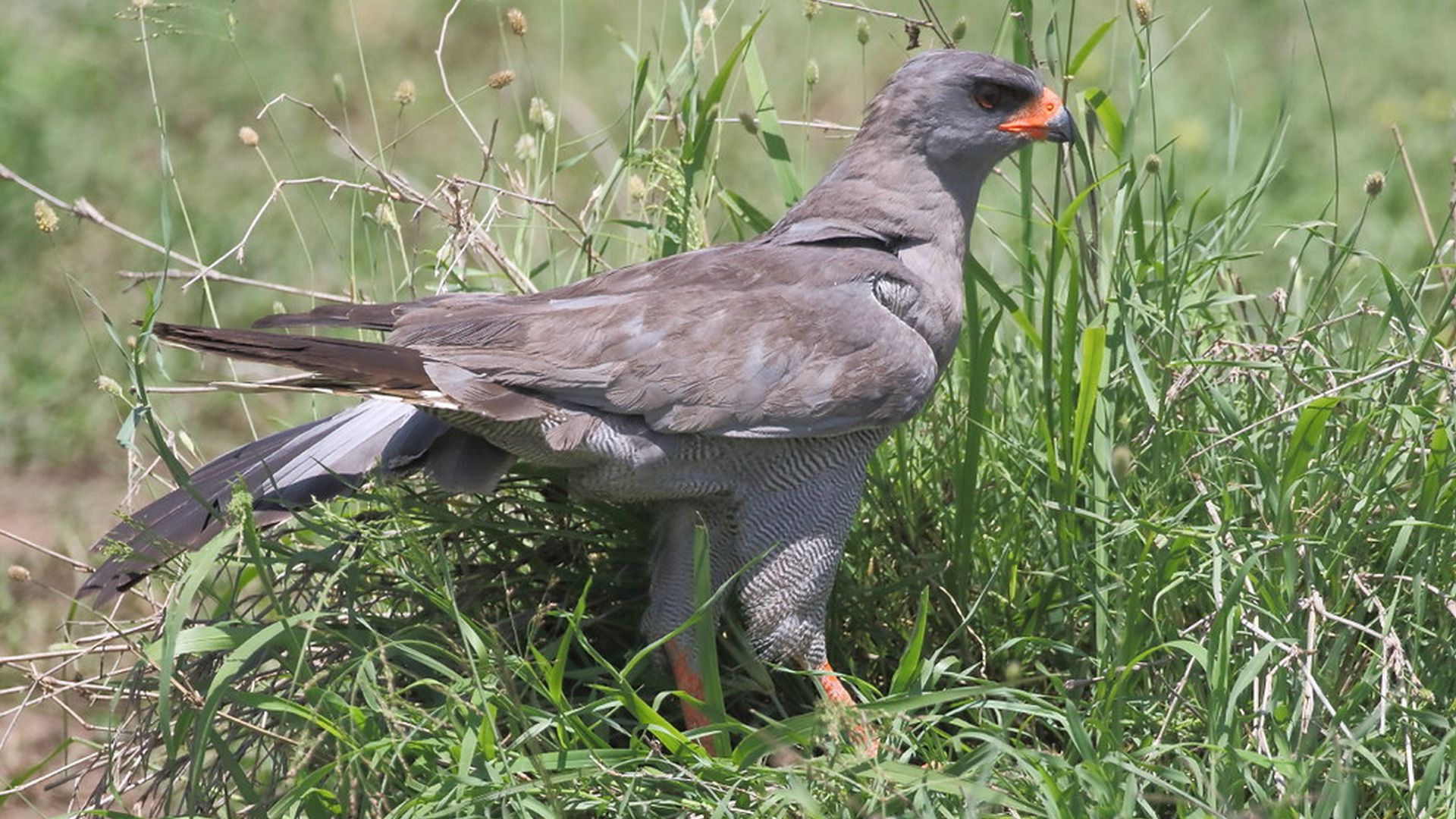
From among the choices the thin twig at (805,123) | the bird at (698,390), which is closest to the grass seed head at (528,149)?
the thin twig at (805,123)

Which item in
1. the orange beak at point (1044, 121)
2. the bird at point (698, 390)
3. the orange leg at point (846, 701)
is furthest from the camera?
the orange beak at point (1044, 121)

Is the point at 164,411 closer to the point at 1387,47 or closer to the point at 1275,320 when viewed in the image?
the point at 1275,320

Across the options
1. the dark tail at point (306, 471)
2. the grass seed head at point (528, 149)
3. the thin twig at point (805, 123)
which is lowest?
the dark tail at point (306, 471)

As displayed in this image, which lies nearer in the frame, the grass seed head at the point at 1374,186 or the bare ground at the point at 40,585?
the grass seed head at the point at 1374,186

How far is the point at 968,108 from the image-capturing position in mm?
3820

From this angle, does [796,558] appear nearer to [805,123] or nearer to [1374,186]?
[805,123]

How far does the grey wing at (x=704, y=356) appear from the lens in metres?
3.35

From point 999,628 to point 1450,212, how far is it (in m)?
1.30

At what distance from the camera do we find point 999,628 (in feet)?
12.0

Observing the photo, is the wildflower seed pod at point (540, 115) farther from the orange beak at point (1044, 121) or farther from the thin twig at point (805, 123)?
the orange beak at point (1044, 121)

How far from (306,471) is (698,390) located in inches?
34.4

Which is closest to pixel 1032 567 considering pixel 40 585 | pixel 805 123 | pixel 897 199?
pixel 897 199

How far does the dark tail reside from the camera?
11.3 ft

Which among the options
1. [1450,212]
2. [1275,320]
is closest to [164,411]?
[1275,320]
